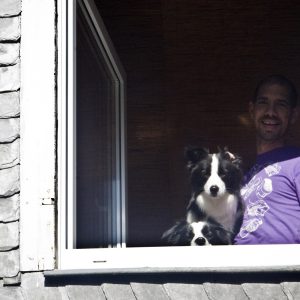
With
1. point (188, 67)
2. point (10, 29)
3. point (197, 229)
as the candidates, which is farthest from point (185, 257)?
point (188, 67)

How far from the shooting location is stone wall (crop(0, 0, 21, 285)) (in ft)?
12.1

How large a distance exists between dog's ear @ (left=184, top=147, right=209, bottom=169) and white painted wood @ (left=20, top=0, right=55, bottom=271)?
1.13m

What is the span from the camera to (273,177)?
4.30 m

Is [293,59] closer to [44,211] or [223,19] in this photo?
[223,19]

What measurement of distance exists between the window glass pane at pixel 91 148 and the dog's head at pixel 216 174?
0.44 m

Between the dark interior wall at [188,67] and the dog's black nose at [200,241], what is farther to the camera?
the dark interior wall at [188,67]

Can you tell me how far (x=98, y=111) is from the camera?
4.36 metres

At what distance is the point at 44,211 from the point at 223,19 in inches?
92.0

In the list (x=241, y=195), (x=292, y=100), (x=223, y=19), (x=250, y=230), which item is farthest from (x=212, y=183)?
(x=223, y=19)

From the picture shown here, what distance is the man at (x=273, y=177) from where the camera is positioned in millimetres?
3998

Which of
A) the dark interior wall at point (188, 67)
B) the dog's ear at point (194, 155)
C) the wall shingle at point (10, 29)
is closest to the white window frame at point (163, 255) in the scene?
the wall shingle at point (10, 29)

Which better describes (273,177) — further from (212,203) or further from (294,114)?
(294,114)

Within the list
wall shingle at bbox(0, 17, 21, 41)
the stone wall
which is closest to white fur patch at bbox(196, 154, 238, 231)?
the stone wall

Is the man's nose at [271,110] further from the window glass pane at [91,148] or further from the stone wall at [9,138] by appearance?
the stone wall at [9,138]
